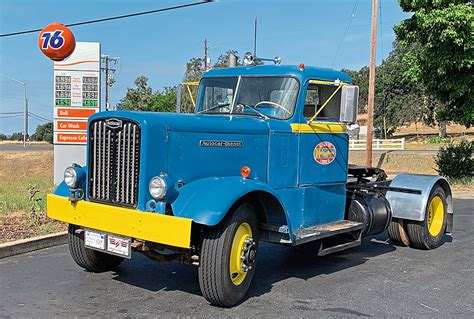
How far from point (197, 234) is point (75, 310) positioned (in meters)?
1.29

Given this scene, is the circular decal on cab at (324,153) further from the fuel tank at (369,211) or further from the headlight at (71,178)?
the headlight at (71,178)

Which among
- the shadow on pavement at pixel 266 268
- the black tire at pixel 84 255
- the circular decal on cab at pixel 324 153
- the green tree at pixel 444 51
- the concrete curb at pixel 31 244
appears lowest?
the shadow on pavement at pixel 266 268

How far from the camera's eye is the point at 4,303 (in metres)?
4.97

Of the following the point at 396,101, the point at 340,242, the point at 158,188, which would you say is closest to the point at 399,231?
the point at 340,242

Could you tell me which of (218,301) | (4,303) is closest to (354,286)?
(218,301)

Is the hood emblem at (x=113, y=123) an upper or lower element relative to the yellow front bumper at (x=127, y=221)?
upper

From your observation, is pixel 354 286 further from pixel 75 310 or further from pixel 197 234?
pixel 75 310

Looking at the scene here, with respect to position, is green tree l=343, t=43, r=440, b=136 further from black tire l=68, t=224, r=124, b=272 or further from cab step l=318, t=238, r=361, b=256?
black tire l=68, t=224, r=124, b=272

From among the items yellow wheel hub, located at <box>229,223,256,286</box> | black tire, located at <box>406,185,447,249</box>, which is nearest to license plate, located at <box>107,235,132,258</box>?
yellow wheel hub, located at <box>229,223,256,286</box>

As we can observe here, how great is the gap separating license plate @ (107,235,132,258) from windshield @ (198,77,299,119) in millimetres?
2102

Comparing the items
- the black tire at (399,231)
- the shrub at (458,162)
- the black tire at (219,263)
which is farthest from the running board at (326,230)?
the shrub at (458,162)

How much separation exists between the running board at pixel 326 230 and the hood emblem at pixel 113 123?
7.18ft

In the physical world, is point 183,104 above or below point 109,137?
above

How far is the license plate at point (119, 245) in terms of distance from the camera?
196 inches
